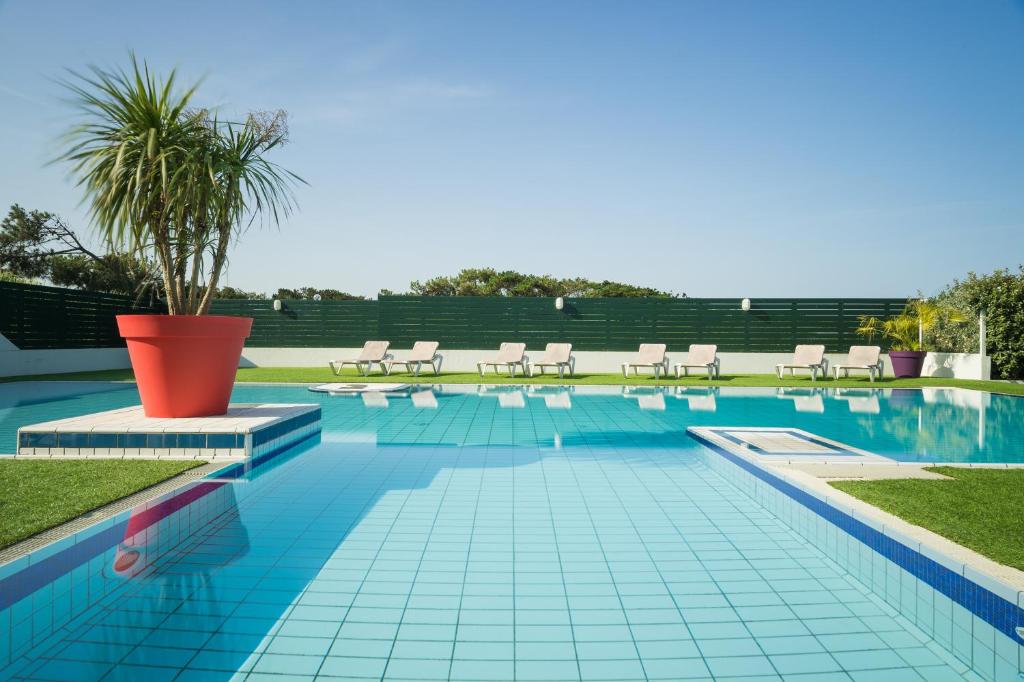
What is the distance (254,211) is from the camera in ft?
19.6

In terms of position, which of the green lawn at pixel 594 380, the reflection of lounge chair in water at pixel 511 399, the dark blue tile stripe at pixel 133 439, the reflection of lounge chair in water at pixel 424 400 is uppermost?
the dark blue tile stripe at pixel 133 439

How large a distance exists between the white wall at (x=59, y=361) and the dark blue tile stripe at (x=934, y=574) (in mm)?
15314

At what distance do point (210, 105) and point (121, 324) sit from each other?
2128mm

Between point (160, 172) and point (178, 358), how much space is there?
5.37 ft

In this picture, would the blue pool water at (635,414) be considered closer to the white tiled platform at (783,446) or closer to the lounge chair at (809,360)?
the white tiled platform at (783,446)

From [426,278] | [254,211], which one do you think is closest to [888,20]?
[254,211]

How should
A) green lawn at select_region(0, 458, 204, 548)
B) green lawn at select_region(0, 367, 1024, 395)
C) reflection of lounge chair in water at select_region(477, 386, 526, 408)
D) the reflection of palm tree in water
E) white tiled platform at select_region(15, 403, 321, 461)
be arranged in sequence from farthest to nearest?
green lawn at select_region(0, 367, 1024, 395), reflection of lounge chair in water at select_region(477, 386, 526, 408), white tiled platform at select_region(15, 403, 321, 461), green lawn at select_region(0, 458, 204, 548), the reflection of palm tree in water

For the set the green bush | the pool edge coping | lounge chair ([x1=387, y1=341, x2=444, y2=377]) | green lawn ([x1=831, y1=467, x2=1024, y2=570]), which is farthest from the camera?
lounge chair ([x1=387, y1=341, x2=444, y2=377])

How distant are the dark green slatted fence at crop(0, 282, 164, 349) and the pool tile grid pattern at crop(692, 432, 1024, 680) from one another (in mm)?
15433

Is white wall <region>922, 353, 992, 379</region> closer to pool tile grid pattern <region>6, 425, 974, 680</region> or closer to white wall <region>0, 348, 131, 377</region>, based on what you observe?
pool tile grid pattern <region>6, 425, 974, 680</region>

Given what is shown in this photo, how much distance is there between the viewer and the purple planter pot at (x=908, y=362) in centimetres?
1387

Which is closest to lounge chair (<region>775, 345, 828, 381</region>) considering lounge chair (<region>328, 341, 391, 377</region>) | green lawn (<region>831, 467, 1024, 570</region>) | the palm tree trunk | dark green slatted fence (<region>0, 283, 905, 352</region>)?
dark green slatted fence (<region>0, 283, 905, 352</region>)

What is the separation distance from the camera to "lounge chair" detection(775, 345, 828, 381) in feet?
46.1

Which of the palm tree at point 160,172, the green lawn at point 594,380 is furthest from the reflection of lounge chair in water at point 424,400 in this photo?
the palm tree at point 160,172
